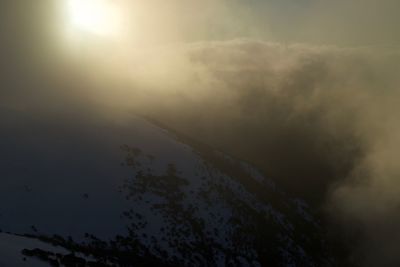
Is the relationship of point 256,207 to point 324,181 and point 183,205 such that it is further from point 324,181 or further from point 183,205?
point 324,181

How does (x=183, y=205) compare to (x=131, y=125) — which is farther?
(x=131, y=125)

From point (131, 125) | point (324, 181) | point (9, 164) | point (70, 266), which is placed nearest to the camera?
point (70, 266)

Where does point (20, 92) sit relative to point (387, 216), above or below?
below

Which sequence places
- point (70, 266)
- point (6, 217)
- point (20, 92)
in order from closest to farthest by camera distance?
point (70, 266), point (6, 217), point (20, 92)

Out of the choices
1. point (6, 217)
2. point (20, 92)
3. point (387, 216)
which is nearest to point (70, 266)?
point (6, 217)

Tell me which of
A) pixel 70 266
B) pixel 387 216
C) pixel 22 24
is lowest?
pixel 70 266

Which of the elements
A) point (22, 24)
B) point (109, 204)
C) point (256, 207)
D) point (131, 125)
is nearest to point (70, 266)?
point (109, 204)
